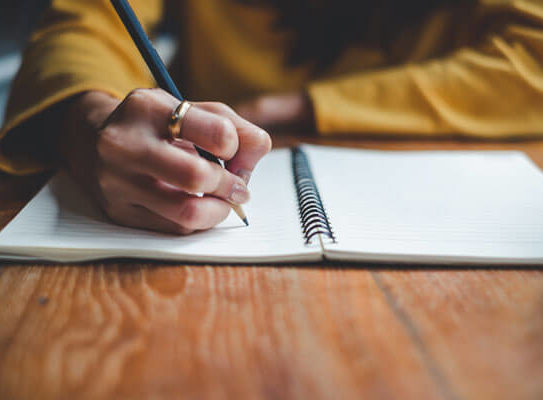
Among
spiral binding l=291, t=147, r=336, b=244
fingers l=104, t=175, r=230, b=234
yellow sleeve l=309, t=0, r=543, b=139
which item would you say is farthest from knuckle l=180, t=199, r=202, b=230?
yellow sleeve l=309, t=0, r=543, b=139

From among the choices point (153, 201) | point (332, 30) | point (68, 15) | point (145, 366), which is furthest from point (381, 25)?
point (145, 366)

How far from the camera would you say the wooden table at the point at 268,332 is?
29 cm

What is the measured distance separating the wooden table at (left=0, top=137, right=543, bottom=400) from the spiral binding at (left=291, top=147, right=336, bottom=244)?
4cm

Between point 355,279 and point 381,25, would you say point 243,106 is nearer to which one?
point 381,25

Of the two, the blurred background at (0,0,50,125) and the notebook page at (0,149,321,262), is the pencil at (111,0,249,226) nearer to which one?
the notebook page at (0,149,321,262)

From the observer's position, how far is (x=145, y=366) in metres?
0.30

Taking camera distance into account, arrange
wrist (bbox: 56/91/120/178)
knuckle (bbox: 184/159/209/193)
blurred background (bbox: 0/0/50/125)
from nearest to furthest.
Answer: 1. knuckle (bbox: 184/159/209/193)
2. wrist (bbox: 56/91/120/178)
3. blurred background (bbox: 0/0/50/125)

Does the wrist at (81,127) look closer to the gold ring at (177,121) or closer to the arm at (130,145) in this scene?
the arm at (130,145)

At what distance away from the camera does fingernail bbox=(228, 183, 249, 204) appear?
0.43 metres

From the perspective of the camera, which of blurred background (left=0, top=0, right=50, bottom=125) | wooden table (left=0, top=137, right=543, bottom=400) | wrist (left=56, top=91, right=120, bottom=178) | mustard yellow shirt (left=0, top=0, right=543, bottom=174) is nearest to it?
wooden table (left=0, top=137, right=543, bottom=400)

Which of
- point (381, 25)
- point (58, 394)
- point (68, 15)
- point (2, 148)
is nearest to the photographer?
point (58, 394)

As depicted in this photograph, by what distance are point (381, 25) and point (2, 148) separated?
31.1 inches

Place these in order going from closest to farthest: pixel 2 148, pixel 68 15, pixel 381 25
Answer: pixel 2 148 < pixel 68 15 < pixel 381 25

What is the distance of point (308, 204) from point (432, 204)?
15 cm
